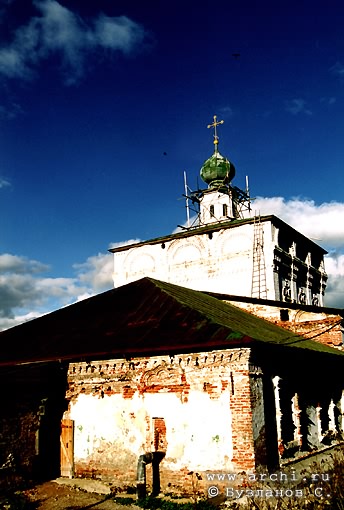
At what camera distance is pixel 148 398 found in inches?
417

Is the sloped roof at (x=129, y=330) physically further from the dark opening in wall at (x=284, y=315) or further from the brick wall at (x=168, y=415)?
the dark opening in wall at (x=284, y=315)

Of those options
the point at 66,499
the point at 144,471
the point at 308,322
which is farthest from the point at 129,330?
Result: the point at 308,322

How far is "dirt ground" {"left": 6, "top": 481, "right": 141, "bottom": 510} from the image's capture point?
9.14 metres

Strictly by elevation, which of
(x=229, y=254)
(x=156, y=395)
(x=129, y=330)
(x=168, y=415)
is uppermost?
(x=229, y=254)

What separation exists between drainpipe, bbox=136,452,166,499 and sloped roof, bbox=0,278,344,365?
2.23m

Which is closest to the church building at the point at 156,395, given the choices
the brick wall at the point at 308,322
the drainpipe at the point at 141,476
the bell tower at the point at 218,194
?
the drainpipe at the point at 141,476

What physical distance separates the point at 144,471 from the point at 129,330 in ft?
11.2

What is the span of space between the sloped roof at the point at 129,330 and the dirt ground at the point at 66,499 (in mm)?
2942

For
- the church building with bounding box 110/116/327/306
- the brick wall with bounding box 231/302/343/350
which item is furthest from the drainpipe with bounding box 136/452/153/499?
the church building with bounding box 110/116/327/306

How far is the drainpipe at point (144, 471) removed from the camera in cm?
952

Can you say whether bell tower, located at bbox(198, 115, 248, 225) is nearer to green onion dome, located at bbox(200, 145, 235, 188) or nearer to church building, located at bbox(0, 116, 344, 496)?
green onion dome, located at bbox(200, 145, 235, 188)

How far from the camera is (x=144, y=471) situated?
31.6ft

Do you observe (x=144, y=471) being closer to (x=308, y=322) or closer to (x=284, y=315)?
(x=308, y=322)

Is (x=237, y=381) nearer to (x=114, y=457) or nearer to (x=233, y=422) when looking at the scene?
(x=233, y=422)
